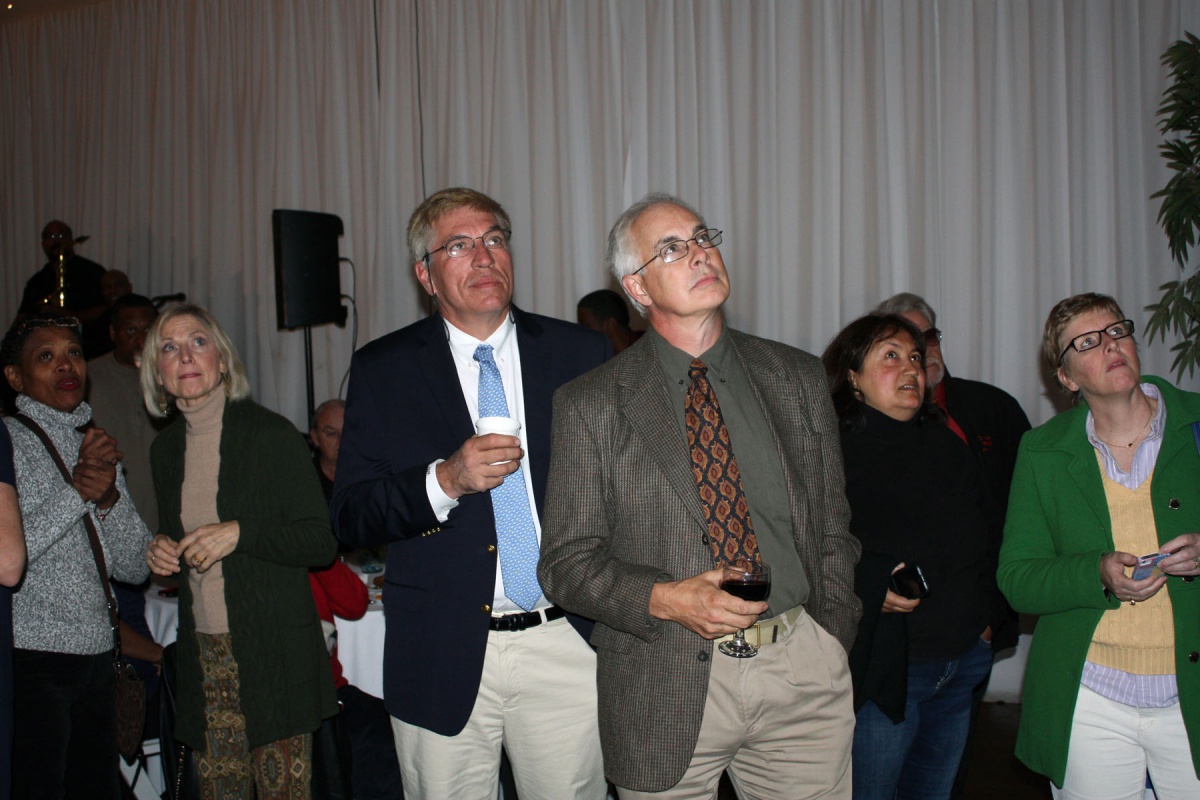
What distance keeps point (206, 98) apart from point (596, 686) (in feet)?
23.0

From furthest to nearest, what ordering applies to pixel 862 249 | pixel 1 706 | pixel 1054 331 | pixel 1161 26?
pixel 862 249 < pixel 1161 26 < pixel 1054 331 < pixel 1 706

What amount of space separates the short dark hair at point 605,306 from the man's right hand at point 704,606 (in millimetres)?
3908

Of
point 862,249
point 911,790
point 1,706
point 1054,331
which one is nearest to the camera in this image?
point 1,706

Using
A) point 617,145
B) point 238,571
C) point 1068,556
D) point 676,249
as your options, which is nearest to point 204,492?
point 238,571

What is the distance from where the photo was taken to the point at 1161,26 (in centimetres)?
502

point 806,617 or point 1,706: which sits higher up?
point 806,617

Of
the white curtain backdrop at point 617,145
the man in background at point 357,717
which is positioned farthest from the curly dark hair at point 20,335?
the white curtain backdrop at point 617,145

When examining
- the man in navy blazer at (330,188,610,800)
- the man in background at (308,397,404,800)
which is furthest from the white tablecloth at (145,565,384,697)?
the man in navy blazer at (330,188,610,800)

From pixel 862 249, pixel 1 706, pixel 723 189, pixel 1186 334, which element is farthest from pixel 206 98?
pixel 1186 334

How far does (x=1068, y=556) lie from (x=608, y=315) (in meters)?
3.65

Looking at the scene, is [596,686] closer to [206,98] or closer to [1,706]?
[1,706]

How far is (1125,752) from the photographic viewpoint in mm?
2344

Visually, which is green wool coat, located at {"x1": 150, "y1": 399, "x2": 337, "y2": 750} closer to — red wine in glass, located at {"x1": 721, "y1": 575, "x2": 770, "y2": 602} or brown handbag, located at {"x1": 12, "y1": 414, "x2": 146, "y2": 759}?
brown handbag, located at {"x1": 12, "y1": 414, "x2": 146, "y2": 759}

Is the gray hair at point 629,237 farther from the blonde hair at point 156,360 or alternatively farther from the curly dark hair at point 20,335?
the curly dark hair at point 20,335
